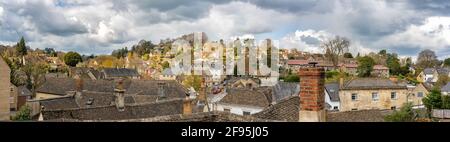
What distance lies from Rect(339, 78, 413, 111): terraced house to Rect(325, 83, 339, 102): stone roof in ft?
0.86

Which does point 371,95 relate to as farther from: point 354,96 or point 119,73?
point 119,73

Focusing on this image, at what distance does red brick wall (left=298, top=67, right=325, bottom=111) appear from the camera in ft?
18.0

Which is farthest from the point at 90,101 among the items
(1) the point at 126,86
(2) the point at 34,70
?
(2) the point at 34,70

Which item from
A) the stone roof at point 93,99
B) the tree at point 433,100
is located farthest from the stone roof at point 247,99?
the tree at point 433,100

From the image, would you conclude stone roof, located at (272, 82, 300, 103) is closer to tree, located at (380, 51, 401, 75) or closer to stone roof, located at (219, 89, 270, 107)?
stone roof, located at (219, 89, 270, 107)

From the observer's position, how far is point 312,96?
5.78 m

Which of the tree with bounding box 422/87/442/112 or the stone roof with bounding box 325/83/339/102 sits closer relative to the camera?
the tree with bounding box 422/87/442/112

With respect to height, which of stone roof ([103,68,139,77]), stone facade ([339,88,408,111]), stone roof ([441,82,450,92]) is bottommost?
stone facade ([339,88,408,111])

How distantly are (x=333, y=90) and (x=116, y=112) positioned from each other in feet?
53.9

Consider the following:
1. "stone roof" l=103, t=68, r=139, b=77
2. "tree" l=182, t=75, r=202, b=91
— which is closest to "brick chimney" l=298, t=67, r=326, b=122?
"tree" l=182, t=75, r=202, b=91

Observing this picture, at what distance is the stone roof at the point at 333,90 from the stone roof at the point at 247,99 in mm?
6649

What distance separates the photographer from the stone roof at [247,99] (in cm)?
2115
